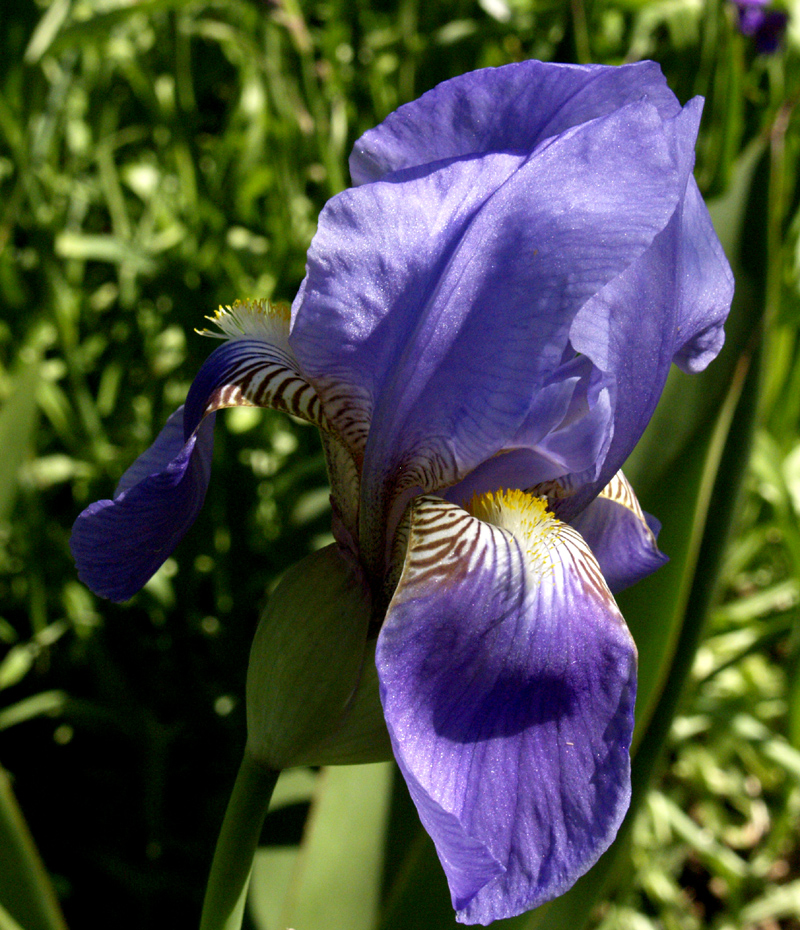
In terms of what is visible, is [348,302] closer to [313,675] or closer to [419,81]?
[313,675]

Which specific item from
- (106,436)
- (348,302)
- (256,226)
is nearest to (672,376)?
(348,302)

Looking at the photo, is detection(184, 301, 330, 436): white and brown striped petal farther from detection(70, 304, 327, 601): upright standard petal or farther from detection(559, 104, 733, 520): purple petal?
detection(559, 104, 733, 520): purple petal

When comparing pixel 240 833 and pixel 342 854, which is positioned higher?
pixel 240 833

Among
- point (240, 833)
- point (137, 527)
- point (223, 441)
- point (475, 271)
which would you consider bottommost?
Result: point (223, 441)

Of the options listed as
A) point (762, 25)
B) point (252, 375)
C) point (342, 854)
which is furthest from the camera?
point (762, 25)

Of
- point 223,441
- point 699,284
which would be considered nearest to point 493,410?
point 699,284

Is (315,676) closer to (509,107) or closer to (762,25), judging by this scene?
(509,107)

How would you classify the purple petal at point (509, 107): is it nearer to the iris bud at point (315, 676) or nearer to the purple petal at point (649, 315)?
the purple petal at point (649, 315)

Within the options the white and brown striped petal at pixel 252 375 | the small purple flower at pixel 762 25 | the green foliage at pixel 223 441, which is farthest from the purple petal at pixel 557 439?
the small purple flower at pixel 762 25

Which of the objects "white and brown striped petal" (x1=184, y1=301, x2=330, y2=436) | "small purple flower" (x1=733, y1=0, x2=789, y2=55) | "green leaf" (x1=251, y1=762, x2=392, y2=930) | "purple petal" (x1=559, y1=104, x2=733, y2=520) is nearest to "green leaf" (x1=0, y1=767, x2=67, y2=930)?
"green leaf" (x1=251, y1=762, x2=392, y2=930)
